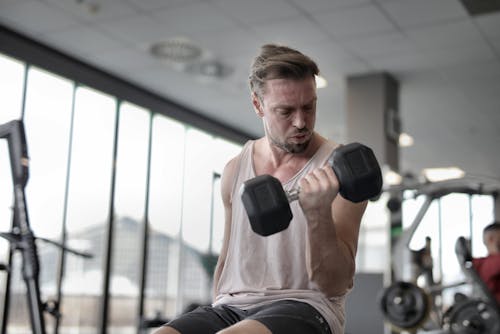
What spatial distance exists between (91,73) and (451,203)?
24.4 ft

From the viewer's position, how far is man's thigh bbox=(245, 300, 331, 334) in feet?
4.25

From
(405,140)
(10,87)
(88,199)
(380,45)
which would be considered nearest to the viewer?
(10,87)

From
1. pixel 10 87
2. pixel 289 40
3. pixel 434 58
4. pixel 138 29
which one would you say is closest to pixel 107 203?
pixel 10 87

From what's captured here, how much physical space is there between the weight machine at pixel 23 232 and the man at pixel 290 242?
0.29 meters

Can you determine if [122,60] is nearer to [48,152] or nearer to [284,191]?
[48,152]

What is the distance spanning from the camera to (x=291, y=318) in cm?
131

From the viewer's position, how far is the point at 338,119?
7.32 m

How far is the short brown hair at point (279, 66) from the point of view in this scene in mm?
1460

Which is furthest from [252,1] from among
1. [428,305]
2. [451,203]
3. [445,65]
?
[451,203]

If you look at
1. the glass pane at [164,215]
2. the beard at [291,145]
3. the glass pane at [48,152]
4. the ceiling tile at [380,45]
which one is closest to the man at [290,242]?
the beard at [291,145]

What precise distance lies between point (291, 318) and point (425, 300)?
3.52m

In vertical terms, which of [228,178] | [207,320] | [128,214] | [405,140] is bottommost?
[207,320]

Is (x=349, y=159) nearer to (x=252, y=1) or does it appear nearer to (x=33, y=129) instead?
(x=252, y=1)

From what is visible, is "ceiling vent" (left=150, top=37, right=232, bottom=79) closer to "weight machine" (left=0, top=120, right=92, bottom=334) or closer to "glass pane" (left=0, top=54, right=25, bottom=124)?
"glass pane" (left=0, top=54, right=25, bottom=124)
